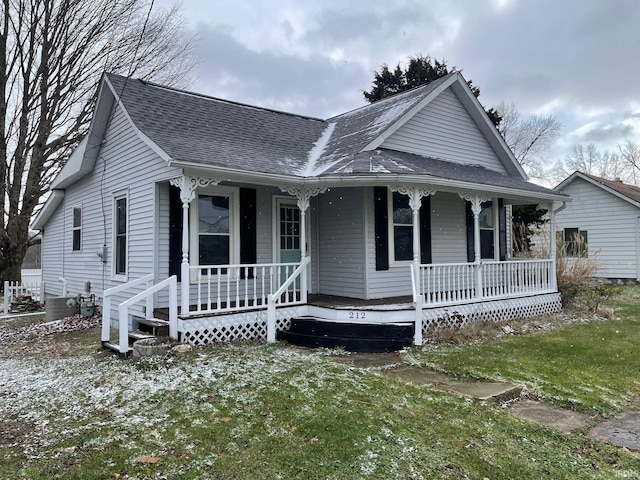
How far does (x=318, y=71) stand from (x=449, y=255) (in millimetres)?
16773

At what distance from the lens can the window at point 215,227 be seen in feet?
27.9

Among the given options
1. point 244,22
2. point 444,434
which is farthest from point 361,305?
point 244,22

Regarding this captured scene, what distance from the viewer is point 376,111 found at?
38.8 feet

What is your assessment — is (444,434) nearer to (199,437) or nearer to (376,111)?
(199,437)

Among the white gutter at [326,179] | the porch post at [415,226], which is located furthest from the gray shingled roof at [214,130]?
the porch post at [415,226]

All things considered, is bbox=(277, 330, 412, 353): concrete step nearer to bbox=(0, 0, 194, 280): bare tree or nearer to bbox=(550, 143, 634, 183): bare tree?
bbox=(0, 0, 194, 280): bare tree

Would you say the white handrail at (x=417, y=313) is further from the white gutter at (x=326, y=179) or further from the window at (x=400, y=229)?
the window at (x=400, y=229)

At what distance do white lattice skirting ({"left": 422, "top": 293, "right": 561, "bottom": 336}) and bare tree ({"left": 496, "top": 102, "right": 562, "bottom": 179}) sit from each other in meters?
29.5

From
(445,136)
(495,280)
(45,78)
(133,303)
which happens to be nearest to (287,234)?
(133,303)

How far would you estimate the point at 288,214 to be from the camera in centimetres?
999

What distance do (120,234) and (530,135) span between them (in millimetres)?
36644

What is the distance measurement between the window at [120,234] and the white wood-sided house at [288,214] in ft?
0.15

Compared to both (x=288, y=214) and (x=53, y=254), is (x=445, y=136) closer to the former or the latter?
(x=288, y=214)

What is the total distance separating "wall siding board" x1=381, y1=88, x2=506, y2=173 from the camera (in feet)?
34.8
